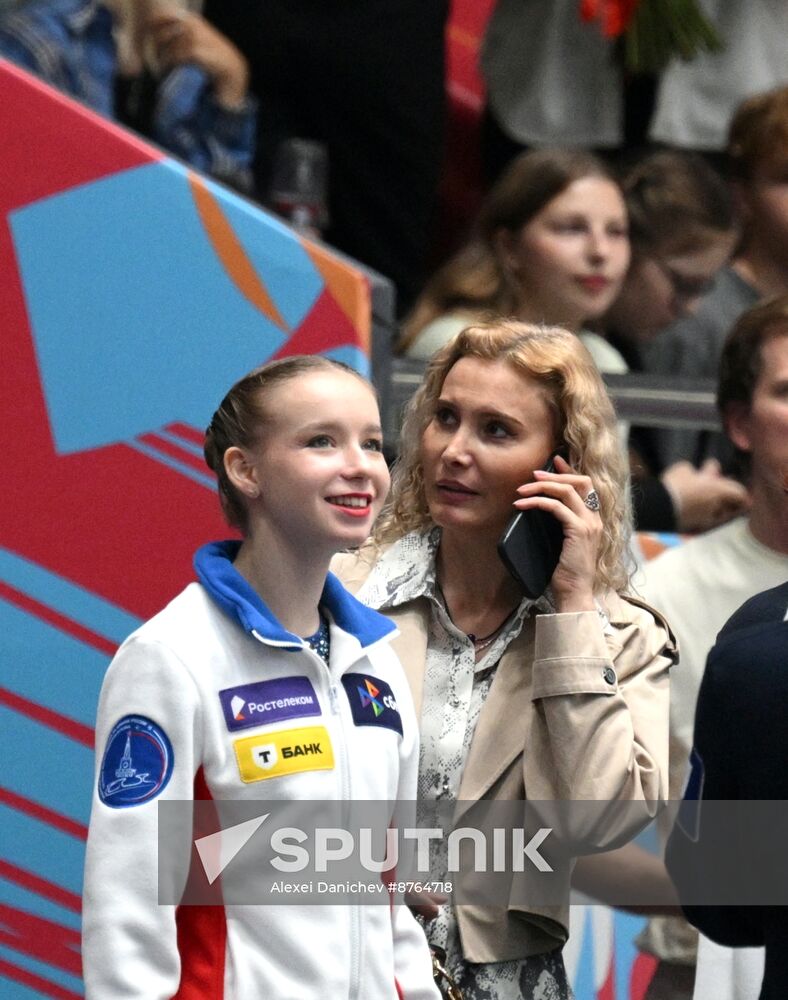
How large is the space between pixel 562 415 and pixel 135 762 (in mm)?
821

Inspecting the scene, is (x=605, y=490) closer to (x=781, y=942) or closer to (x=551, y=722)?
(x=551, y=722)

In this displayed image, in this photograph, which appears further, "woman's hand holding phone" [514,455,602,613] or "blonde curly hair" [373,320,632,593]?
"blonde curly hair" [373,320,632,593]

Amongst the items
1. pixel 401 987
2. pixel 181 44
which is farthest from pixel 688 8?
pixel 401 987

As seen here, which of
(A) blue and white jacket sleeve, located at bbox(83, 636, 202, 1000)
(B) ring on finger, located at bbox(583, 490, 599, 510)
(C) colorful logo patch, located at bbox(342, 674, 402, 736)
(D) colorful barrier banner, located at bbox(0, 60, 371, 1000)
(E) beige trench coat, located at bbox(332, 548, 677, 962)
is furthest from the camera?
(D) colorful barrier banner, located at bbox(0, 60, 371, 1000)

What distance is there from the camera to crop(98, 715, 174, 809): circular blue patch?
7.25ft

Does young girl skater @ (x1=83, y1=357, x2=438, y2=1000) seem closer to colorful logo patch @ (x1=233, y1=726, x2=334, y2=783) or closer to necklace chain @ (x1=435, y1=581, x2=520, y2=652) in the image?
colorful logo patch @ (x1=233, y1=726, x2=334, y2=783)

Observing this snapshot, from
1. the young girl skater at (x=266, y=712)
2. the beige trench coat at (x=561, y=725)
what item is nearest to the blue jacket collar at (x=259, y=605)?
→ the young girl skater at (x=266, y=712)

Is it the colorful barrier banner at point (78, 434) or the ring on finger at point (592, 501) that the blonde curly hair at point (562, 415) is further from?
the colorful barrier banner at point (78, 434)

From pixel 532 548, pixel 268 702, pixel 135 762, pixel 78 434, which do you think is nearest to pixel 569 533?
pixel 532 548

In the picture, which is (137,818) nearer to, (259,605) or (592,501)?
(259,605)

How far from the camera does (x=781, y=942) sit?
7.57 ft

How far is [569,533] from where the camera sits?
2.56m

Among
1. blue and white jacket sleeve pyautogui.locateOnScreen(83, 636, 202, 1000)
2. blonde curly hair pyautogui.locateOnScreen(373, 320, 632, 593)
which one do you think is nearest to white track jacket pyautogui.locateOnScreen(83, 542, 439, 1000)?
blue and white jacket sleeve pyautogui.locateOnScreen(83, 636, 202, 1000)

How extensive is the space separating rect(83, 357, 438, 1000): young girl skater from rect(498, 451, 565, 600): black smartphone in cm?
19
